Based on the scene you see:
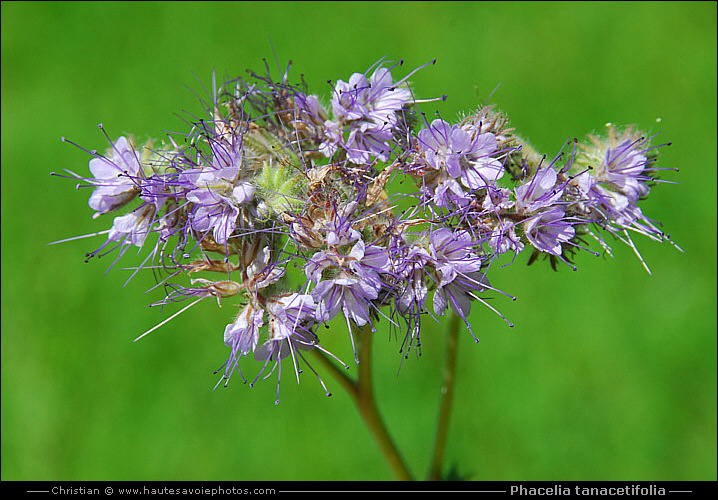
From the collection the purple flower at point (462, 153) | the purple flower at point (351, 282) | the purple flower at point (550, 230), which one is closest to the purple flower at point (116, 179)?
the purple flower at point (351, 282)

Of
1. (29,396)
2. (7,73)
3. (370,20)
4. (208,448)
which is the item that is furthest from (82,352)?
(370,20)

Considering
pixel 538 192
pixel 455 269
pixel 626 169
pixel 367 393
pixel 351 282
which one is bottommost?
pixel 367 393

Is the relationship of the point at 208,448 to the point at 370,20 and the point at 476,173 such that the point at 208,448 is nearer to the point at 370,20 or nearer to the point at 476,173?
the point at 476,173

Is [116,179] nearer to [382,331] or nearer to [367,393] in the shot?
[367,393]

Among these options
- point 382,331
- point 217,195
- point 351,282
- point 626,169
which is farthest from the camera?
point 382,331

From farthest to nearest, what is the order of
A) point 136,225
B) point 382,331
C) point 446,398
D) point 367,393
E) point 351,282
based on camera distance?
point 382,331
point 446,398
point 367,393
point 136,225
point 351,282

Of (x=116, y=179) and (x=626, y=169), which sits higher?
(x=626, y=169)

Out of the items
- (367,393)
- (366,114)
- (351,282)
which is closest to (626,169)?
(366,114)
